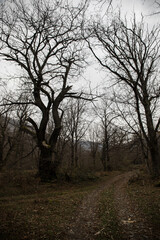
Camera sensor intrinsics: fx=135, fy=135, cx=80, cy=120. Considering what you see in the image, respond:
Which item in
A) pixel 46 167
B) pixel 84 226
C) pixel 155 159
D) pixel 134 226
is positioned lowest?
pixel 84 226

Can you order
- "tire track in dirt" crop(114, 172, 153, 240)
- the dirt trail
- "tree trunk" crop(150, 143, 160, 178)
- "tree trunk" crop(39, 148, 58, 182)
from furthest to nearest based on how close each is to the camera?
"tree trunk" crop(39, 148, 58, 182) → "tree trunk" crop(150, 143, 160, 178) → the dirt trail → "tire track in dirt" crop(114, 172, 153, 240)

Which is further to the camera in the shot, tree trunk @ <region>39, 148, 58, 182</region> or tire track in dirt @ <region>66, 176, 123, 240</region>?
tree trunk @ <region>39, 148, 58, 182</region>

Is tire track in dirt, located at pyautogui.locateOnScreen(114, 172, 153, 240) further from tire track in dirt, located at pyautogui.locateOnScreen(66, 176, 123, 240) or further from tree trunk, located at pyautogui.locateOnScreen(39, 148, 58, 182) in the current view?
tree trunk, located at pyautogui.locateOnScreen(39, 148, 58, 182)

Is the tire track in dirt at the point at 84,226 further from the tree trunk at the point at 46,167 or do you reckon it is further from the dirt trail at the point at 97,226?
the tree trunk at the point at 46,167

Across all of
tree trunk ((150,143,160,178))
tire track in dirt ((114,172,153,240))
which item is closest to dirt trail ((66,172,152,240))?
tire track in dirt ((114,172,153,240))

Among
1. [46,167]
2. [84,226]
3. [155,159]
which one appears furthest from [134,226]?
[46,167]

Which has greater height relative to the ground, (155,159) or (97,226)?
(155,159)

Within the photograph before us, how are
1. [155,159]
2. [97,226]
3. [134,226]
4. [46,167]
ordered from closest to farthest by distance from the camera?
[134,226], [97,226], [155,159], [46,167]

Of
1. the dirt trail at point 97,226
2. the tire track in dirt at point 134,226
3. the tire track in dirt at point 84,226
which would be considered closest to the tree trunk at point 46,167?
the tire track in dirt at point 84,226

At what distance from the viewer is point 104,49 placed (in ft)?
25.6

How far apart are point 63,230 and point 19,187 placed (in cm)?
679

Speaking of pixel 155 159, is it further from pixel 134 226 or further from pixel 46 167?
pixel 46 167

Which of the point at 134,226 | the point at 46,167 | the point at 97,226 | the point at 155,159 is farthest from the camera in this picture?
the point at 46,167

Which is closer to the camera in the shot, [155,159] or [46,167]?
[155,159]
